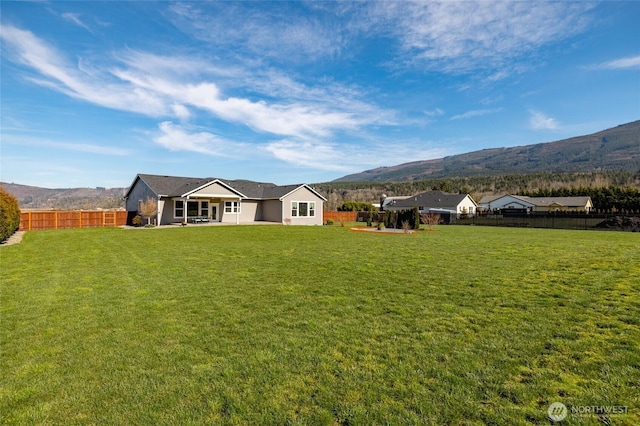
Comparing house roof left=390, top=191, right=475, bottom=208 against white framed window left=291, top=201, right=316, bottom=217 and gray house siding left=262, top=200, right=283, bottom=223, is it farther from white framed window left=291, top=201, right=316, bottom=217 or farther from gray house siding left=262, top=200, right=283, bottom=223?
gray house siding left=262, top=200, right=283, bottom=223

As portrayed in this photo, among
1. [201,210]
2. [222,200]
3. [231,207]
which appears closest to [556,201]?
[231,207]

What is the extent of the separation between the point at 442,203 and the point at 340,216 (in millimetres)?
21189

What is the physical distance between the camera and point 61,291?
6160mm

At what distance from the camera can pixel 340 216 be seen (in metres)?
40.0

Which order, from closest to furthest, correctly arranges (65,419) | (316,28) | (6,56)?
(65,419) < (6,56) < (316,28)

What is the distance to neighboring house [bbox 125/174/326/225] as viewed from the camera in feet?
84.9

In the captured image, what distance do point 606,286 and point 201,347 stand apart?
7372mm

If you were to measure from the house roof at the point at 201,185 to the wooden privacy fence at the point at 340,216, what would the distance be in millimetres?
7731

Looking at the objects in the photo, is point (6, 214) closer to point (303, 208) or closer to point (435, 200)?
point (303, 208)

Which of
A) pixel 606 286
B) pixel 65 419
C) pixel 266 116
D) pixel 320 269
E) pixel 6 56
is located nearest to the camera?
pixel 65 419

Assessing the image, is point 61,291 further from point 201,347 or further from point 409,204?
point 409,204

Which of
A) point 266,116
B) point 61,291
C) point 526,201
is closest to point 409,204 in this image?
point 526,201

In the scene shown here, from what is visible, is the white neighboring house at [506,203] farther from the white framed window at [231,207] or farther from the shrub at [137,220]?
the shrub at [137,220]

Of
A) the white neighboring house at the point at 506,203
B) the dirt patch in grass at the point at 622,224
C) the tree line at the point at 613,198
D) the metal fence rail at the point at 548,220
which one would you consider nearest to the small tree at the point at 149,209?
the metal fence rail at the point at 548,220
